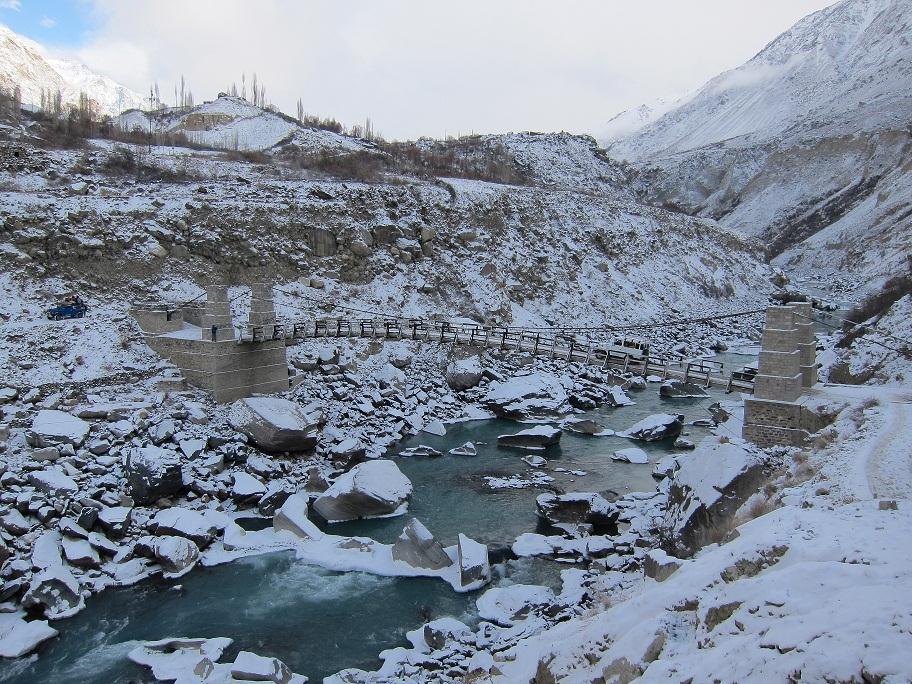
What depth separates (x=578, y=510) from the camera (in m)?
14.5

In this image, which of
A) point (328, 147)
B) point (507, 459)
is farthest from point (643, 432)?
point (328, 147)

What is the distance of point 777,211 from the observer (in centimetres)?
7706

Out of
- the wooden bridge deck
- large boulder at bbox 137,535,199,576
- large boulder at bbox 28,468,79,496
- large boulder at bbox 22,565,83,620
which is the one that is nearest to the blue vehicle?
the wooden bridge deck

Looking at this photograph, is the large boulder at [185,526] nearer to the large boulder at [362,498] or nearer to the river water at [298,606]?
the river water at [298,606]

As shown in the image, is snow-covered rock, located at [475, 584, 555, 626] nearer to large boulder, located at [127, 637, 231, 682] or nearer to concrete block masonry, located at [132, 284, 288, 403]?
large boulder, located at [127, 637, 231, 682]

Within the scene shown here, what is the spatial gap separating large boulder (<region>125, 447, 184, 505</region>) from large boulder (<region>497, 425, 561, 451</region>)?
31.6 ft

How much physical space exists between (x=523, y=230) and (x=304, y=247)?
50.2 feet

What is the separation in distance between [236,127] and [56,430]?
43.0m

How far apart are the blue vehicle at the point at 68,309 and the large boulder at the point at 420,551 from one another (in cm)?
1504

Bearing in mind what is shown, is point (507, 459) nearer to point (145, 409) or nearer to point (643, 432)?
point (643, 432)

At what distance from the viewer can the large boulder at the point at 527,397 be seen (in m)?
23.2

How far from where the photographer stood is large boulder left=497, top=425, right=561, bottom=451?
65.3 feet

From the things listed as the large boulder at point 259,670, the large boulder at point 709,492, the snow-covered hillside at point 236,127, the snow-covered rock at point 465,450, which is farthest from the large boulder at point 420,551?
the snow-covered hillside at point 236,127

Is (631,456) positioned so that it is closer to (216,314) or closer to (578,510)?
(578,510)
